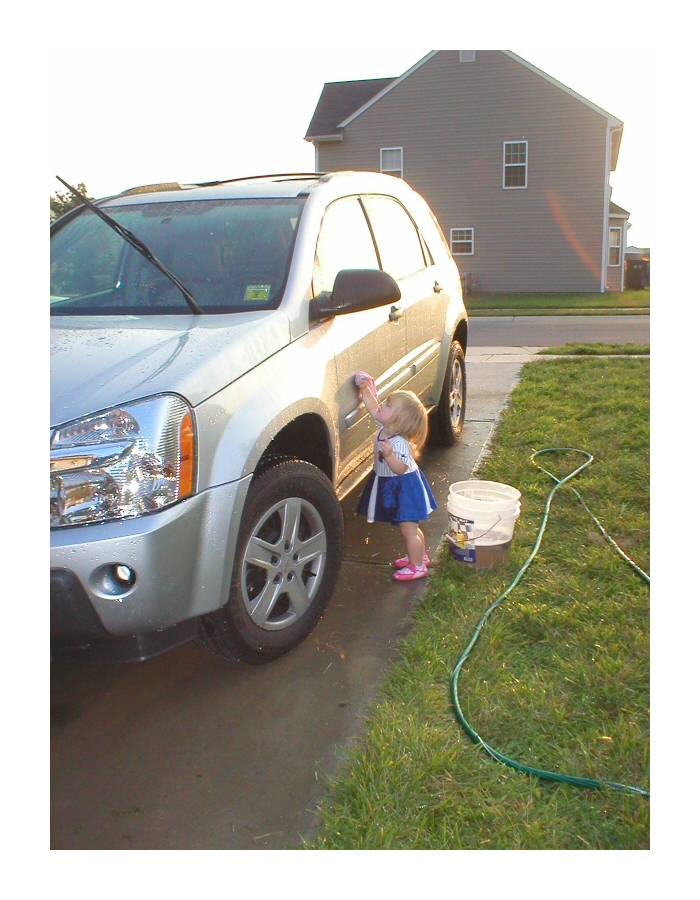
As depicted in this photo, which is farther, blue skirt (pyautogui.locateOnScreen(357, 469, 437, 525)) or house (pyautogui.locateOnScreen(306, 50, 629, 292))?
house (pyautogui.locateOnScreen(306, 50, 629, 292))

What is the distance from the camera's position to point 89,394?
8.09ft

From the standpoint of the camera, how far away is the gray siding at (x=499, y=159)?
23.5m

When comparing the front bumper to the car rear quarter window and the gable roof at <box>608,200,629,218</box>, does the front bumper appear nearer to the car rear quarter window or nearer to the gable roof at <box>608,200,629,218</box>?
the car rear quarter window

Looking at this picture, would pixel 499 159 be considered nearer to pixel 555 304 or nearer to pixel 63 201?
pixel 555 304

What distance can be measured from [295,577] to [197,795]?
3.04 feet

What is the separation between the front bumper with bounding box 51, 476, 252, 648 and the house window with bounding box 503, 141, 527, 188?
2405 cm

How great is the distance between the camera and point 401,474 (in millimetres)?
3816

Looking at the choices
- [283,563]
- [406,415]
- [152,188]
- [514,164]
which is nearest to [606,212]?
[514,164]

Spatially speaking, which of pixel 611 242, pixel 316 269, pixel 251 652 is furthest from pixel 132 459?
pixel 611 242

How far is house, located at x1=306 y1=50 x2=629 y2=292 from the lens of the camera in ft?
76.9

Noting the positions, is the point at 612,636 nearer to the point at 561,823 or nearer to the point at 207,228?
the point at 561,823

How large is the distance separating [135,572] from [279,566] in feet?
2.43

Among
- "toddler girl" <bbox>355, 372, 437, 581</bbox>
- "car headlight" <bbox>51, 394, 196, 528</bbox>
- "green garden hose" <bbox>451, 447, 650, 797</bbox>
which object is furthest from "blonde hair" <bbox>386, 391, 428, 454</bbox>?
"car headlight" <bbox>51, 394, 196, 528</bbox>

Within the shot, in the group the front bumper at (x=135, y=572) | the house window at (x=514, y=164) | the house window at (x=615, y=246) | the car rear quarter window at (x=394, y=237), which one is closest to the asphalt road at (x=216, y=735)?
the front bumper at (x=135, y=572)
